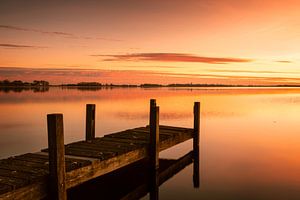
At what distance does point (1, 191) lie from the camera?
534 centimetres

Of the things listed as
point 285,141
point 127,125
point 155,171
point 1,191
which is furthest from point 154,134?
point 127,125

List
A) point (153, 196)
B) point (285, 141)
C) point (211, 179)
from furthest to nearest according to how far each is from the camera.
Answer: point (285, 141)
point (211, 179)
point (153, 196)

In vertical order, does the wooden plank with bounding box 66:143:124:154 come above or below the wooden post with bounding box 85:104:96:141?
below

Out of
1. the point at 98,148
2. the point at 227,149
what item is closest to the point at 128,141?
the point at 98,148

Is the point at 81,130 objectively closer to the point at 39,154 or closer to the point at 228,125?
the point at 228,125

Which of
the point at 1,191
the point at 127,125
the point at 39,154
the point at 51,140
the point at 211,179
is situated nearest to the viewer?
the point at 1,191

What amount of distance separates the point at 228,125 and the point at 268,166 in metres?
11.5

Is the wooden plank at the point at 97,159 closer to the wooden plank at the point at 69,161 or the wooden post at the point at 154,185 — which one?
the wooden plank at the point at 69,161

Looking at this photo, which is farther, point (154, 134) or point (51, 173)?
point (154, 134)

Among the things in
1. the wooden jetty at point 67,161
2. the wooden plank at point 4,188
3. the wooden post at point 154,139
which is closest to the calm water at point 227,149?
the wooden post at point 154,139

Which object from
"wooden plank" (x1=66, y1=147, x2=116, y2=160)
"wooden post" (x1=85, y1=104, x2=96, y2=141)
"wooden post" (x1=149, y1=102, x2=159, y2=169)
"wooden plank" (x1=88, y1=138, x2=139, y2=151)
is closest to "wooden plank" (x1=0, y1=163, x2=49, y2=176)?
"wooden plank" (x1=66, y1=147, x2=116, y2=160)

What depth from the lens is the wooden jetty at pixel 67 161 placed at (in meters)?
6.01

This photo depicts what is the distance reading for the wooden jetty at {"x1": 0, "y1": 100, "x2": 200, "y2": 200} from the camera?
19.7 ft

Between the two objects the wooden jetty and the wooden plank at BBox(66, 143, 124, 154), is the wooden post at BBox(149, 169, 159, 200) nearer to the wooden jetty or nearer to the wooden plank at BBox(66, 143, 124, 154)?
the wooden jetty
